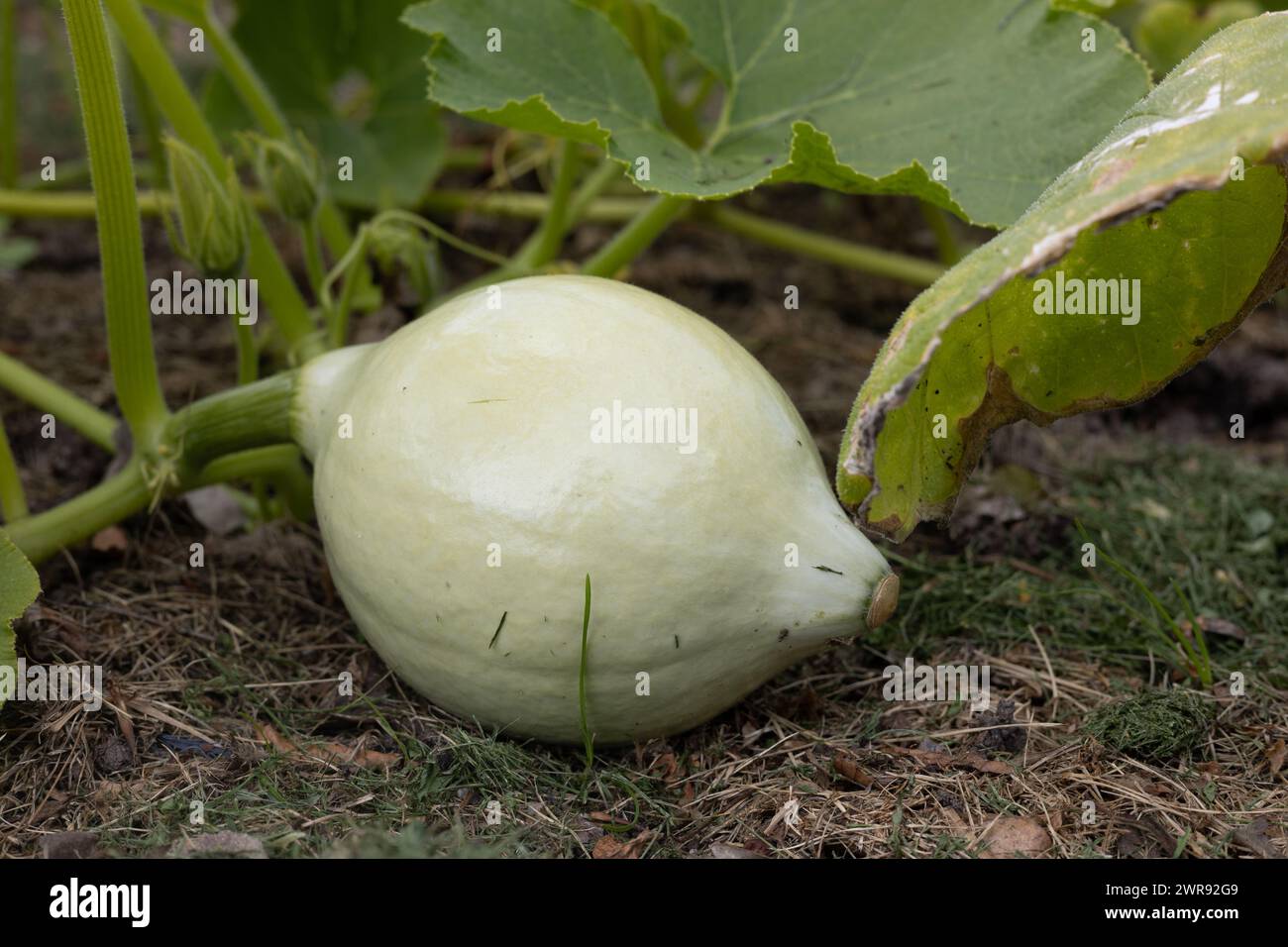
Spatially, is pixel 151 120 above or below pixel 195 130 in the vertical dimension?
above

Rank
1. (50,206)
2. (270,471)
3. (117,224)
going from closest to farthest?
(117,224), (270,471), (50,206)

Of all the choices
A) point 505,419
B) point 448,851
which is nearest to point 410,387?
point 505,419

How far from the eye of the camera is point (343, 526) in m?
1.50

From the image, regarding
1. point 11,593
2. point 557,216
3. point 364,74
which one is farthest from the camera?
point 364,74

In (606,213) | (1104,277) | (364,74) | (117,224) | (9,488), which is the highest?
(364,74)

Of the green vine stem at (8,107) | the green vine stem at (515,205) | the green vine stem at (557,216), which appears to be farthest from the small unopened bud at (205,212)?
the green vine stem at (8,107)

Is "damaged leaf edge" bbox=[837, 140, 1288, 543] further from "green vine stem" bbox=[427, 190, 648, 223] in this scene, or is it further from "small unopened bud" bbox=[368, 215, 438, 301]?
"green vine stem" bbox=[427, 190, 648, 223]

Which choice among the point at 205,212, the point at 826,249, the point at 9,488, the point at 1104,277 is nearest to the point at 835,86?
the point at 1104,277

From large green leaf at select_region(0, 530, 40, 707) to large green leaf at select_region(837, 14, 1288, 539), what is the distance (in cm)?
94

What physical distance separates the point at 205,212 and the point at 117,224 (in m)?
0.12

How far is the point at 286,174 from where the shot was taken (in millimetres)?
1903

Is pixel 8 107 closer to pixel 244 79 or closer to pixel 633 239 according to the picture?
pixel 244 79

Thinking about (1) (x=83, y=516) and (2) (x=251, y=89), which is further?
(2) (x=251, y=89)

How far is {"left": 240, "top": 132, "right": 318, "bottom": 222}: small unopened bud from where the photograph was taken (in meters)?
1.89
